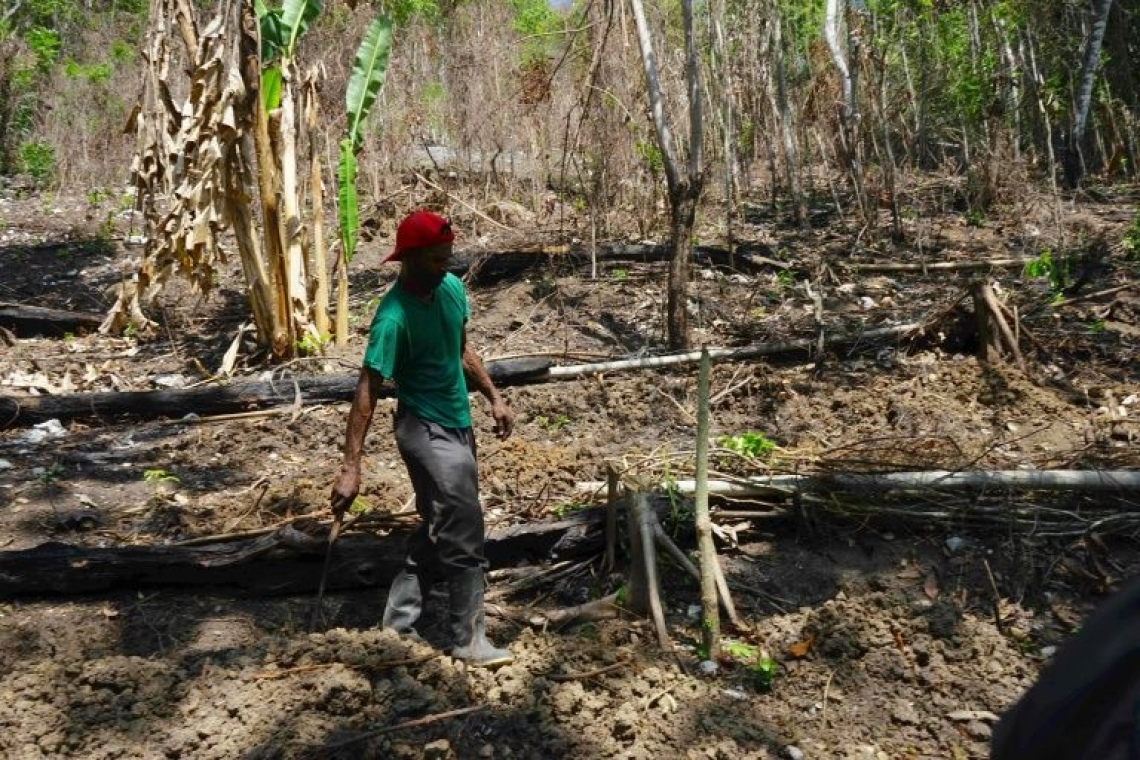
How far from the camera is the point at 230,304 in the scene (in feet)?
30.6

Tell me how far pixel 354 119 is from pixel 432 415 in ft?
15.2

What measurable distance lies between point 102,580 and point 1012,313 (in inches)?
202

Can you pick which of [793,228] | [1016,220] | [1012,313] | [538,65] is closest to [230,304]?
[538,65]

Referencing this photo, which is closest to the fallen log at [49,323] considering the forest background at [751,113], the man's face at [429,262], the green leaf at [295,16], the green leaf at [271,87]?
the forest background at [751,113]

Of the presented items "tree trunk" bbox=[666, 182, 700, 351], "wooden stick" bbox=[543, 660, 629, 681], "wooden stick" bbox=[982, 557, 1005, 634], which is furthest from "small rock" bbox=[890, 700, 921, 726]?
A: "tree trunk" bbox=[666, 182, 700, 351]

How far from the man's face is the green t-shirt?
0.28ft

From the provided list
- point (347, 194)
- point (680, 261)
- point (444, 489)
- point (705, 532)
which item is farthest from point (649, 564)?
point (347, 194)

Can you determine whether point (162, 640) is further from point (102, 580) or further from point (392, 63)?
point (392, 63)

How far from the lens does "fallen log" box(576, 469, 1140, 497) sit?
4.32 meters

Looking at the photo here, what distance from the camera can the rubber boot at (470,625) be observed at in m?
3.81

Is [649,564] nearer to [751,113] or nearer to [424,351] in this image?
[424,351]

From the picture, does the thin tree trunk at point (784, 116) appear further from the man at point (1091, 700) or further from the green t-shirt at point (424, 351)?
the man at point (1091, 700)

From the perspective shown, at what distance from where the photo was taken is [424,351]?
3.91 m

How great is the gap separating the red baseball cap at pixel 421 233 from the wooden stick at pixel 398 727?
160cm
